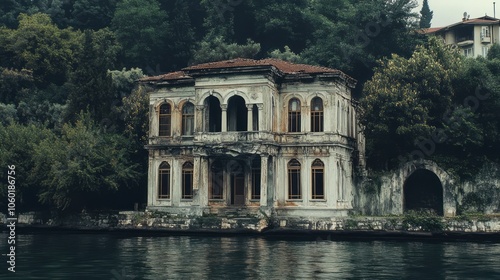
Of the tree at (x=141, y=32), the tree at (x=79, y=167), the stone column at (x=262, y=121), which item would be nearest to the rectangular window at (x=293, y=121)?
the stone column at (x=262, y=121)

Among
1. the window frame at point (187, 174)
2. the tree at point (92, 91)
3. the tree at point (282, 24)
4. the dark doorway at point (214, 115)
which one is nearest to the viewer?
the window frame at point (187, 174)

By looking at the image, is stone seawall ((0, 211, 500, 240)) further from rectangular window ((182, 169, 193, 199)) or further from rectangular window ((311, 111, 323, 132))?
rectangular window ((311, 111, 323, 132))

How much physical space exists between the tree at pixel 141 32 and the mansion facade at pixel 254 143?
23.1 metres

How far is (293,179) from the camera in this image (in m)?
46.3

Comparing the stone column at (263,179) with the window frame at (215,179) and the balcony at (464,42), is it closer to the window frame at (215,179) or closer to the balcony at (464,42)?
the window frame at (215,179)

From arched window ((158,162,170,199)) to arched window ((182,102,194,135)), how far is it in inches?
96.8

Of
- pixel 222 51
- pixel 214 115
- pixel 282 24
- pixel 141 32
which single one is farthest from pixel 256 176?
pixel 141 32

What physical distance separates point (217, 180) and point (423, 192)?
13.7 meters

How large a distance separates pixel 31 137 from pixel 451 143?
26.1 m

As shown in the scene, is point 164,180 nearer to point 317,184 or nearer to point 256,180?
point 256,180

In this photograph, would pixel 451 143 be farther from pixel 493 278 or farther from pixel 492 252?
pixel 493 278

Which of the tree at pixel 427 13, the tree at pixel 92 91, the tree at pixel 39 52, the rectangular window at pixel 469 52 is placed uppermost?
the tree at pixel 427 13

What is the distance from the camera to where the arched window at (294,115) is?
153 feet

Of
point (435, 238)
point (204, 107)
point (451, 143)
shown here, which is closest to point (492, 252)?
point (435, 238)
